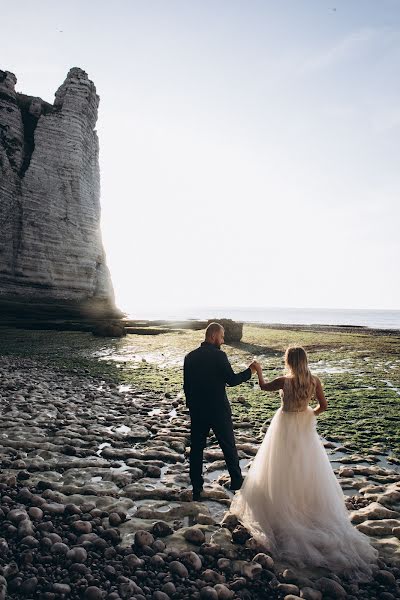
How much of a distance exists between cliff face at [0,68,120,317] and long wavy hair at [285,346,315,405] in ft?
137

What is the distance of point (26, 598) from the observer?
3.57m

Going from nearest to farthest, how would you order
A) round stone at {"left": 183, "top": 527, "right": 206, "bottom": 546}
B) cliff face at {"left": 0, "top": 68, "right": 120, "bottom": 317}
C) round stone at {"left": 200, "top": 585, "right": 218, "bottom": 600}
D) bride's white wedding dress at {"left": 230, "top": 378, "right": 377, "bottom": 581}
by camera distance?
round stone at {"left": 200, "top": 585, "right": 218, "bottom": 600} → bride's white wedding dress at {"left": 230, "top": 378, "right": 377, "bottom": 581} → round stone at {"left": 183, "top": 527, "right": 206, "bottom": 546} → cliff face at {"left": 0, "top": 68, "right": 120, "bottom": 317}

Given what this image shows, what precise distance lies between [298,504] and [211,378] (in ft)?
7.03

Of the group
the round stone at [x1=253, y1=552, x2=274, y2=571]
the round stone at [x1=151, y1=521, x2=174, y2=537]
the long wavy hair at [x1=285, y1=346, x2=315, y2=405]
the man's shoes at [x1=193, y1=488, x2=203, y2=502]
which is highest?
the long wavy hair at [x1=285, y1=346, x2=315, y2=405]

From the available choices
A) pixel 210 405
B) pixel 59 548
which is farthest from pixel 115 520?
pixel 210 405

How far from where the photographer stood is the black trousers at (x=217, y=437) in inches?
245

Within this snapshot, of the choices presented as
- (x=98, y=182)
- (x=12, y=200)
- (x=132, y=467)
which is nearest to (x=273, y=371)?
(x=132, y=467)

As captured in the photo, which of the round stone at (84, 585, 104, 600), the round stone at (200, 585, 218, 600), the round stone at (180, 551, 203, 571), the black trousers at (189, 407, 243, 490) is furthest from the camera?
the black trousers at (189, 407, 243, 490)

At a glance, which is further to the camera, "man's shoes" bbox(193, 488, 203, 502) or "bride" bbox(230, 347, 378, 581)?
"man's shoes" bbox(193, 488, 203, 502)

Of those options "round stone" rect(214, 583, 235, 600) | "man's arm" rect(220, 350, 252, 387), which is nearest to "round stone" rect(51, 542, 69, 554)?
"round stone" rect(214, 583, 235, 600)

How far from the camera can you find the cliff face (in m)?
47.1

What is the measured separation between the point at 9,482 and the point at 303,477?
4.34m

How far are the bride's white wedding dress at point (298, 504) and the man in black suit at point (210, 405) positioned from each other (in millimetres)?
822

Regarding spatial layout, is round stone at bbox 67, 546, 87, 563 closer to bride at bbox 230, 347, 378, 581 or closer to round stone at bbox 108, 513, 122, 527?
round stone at bbox 108, 513, 122, 527
